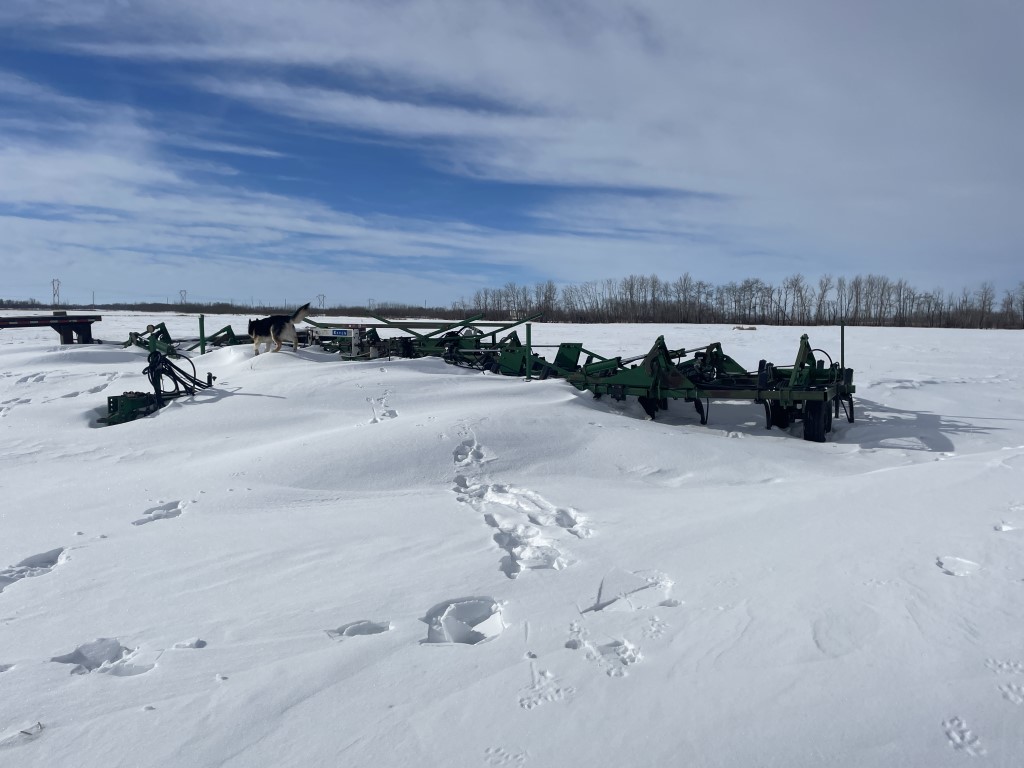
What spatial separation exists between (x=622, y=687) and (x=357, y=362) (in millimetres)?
10453

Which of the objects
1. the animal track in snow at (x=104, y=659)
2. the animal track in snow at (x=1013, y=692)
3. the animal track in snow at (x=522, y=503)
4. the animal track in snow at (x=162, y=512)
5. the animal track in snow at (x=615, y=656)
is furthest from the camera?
the animal track in snow at (x=162, y=512)

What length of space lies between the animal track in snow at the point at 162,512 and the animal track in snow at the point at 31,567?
73cm

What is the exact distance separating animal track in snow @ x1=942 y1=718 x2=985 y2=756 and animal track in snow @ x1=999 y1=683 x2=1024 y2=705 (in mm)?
264

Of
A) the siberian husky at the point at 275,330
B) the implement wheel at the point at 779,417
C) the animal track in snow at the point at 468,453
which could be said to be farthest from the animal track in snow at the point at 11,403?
the implement wheel at the point at 779,417

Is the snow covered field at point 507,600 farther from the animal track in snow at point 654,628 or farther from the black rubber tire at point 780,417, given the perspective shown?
the black rubber tire at point 780,417

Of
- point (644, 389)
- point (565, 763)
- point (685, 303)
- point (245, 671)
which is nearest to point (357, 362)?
point (644, 389)

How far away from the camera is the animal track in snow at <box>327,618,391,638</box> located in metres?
3.49

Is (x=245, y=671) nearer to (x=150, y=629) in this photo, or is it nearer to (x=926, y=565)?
(x=150, y=629)

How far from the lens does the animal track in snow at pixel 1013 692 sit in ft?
8.48

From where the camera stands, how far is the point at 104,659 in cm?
331

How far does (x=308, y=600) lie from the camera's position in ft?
12.9

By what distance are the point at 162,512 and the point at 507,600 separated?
11.4 feet

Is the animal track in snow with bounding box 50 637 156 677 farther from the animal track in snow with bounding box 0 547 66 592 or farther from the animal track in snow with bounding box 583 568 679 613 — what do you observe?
the animal track in snow with bounding box 583 568 679 613

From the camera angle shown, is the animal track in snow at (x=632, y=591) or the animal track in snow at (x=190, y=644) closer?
the animal track in snow at (x=190, y=644)
